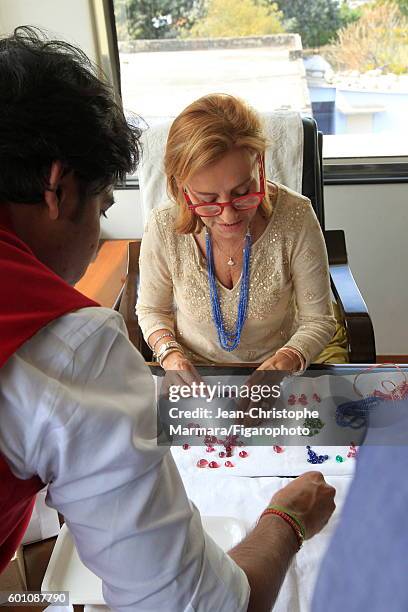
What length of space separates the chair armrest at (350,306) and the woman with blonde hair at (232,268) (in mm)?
57

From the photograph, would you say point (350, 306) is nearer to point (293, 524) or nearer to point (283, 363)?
point (283, 363)

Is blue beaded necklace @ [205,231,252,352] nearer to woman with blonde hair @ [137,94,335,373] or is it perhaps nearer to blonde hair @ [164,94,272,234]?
woman with blonde hair @ [137,94,335,373]

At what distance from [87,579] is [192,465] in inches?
11.0

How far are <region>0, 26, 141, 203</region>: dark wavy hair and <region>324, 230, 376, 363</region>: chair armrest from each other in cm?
100

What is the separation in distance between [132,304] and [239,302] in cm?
33

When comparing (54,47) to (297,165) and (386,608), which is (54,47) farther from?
(297,165)

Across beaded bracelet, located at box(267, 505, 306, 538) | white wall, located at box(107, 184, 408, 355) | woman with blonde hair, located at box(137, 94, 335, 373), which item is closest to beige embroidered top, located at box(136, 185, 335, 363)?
woman with blonde hair, located at box(137, 94, 335, 373)

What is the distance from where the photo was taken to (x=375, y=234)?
2438mm

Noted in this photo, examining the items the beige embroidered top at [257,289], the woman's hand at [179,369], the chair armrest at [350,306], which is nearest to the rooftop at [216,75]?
the chair armrest at [350,306]

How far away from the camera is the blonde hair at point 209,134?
1.37 meters

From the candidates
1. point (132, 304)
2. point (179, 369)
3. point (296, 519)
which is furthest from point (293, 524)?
point (132, 304)

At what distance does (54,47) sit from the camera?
26.6 inches

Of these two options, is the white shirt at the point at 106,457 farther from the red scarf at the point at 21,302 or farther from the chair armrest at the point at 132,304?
the chair armrest at the point at 132,304

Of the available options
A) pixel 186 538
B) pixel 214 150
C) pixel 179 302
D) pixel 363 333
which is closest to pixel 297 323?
pixel 363 333
